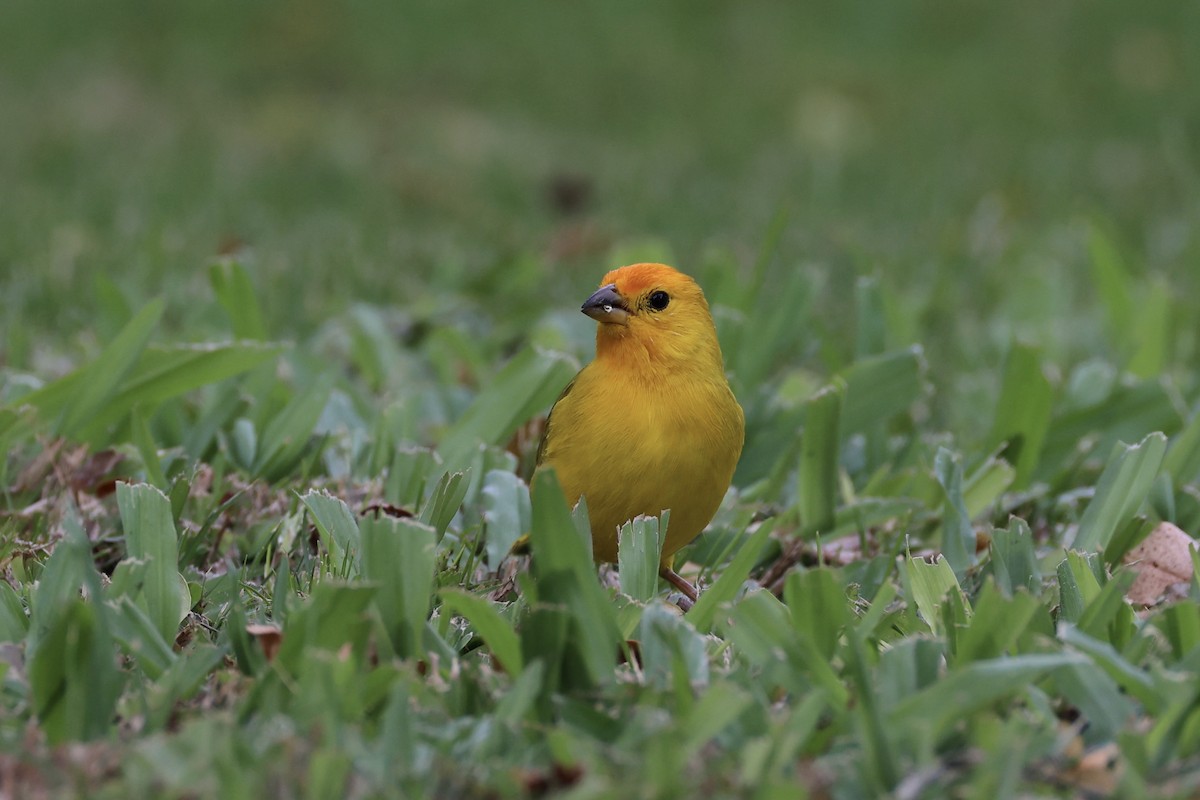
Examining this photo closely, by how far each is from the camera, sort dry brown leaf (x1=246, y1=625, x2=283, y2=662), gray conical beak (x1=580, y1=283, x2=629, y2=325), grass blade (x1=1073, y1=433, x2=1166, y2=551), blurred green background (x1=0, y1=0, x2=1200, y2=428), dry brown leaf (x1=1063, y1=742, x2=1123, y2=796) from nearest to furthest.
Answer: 1. dry brown leaf (x1=1063, y1=742, x2=1123, y2=796)
2. dry brown leaf (x1=246, y1=625, x2=283, y2=662)
3. grass blade (x1=1073, y1=433, x2=1166, y2=551)
4. gray conical beak (x1=580, y1=283, x2=629, y2=325)
5. blurred green background (x1=0, y1=0, x2=1200, y2=428)

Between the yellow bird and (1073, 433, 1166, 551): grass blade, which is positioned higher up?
the yellow bird

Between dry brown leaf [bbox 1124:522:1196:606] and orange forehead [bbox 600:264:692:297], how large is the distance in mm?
957

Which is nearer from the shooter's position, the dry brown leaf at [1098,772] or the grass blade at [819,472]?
the dry brown leaf at [1098,772]

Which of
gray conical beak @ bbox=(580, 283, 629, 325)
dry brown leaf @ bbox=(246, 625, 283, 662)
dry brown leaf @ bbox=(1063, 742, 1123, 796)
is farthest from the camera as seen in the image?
gray conical beak @ bbox=(580, 283, 629, 325)

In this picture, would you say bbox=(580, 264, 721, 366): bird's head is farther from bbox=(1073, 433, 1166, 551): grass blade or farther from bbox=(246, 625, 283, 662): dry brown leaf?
bbox=(246, 625, 283, 662): dry brown leaf

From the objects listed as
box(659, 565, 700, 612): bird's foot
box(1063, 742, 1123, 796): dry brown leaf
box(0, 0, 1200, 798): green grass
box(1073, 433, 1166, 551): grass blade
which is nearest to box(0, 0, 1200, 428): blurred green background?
box(0, 0, 1200, 798): green grass

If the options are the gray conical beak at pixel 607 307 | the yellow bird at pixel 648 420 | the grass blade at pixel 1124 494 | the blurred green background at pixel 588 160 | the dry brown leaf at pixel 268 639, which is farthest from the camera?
the blurred green background at pixel 588 160

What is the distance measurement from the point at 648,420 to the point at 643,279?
38 centimetres

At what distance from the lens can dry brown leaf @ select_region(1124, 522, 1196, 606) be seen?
235cm

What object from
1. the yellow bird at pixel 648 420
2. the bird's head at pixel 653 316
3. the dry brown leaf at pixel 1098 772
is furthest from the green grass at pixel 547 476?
the bird's head at pixel 653 316

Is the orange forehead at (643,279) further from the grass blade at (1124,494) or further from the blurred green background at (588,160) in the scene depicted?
the grass blade at (1124,494)

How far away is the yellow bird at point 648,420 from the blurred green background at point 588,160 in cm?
78

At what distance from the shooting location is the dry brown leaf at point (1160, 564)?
Result: 7.72ft

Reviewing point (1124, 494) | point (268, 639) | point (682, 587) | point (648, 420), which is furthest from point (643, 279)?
point (268, 639)
